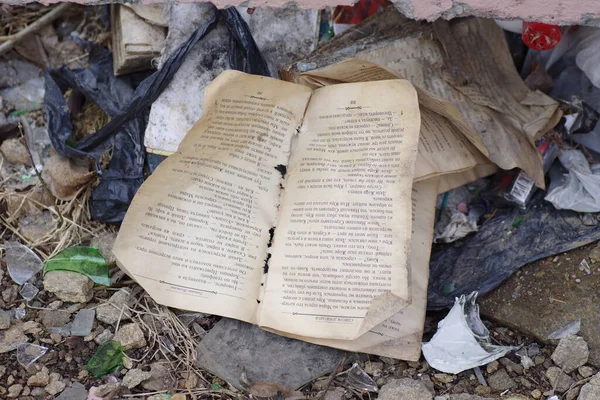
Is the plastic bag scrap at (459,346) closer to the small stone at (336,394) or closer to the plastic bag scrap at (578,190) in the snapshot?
the small stone at (336,394)

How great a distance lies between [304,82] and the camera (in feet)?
5.62

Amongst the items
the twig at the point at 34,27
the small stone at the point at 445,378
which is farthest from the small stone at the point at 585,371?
the twig at the point at 34,27

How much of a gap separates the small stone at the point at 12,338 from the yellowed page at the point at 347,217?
1.76 ft

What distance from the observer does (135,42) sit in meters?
1.91

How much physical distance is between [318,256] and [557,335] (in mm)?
576

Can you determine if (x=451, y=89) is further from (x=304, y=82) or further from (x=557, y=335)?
(x=557, y=335)

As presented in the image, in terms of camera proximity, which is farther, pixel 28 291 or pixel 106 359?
pixel 28 291

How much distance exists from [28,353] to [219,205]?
530 mm

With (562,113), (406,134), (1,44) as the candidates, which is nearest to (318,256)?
(406,134)

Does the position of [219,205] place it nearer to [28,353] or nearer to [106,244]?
[106,244]

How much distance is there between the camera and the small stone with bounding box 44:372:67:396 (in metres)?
1.44

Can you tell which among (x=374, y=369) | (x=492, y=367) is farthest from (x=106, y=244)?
(x=492, y=367)

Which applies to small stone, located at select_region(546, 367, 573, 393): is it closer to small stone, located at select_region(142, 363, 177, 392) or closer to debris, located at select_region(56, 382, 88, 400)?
small stone, located at select_region(142, 363, 177, 392)

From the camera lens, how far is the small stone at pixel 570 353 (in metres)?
1.50
